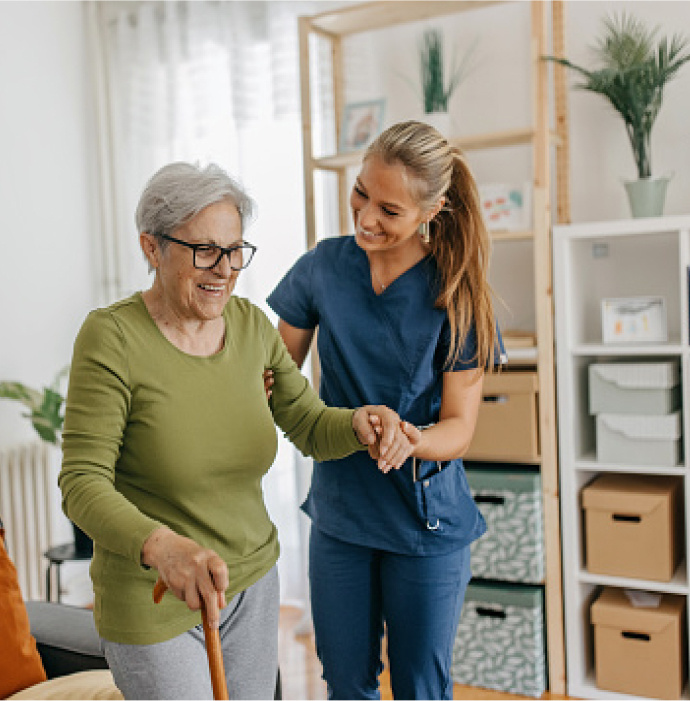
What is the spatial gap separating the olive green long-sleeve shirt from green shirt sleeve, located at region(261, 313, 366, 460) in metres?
0.11

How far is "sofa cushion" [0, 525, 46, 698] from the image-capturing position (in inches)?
72.6

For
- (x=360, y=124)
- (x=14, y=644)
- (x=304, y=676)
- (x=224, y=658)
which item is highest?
(x=360, y=124)

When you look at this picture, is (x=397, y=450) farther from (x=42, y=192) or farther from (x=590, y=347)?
(x=42, y=192)

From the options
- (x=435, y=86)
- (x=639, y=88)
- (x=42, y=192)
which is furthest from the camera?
(x=42, y=192)

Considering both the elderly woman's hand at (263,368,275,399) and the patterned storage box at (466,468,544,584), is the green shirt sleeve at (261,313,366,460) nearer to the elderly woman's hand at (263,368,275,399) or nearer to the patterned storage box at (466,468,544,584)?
the elderly woman's hand at (263,368,275,399)

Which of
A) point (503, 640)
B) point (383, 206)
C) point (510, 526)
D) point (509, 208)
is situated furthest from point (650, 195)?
point (503, 640)

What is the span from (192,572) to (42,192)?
3.00 meters

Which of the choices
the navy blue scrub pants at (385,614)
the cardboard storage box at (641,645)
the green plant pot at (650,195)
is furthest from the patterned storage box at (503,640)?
the green plant pot at (650,195)

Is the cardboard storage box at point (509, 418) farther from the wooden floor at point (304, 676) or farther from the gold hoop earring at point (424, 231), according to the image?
the gold hoop earring at point (424, 231)

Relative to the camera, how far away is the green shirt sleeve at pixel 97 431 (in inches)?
46.4

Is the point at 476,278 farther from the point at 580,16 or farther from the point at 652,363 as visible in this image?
the point at 580,16

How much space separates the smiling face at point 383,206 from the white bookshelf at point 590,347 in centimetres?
118

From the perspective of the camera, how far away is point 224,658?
4.57ft

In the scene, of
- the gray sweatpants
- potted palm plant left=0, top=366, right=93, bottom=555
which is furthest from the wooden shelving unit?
the gray sweatpants
